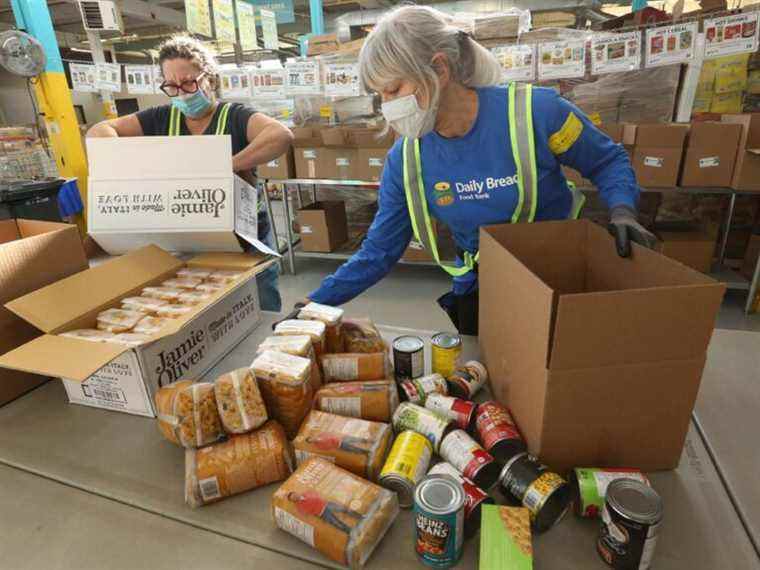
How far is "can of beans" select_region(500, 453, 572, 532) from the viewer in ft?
2.17

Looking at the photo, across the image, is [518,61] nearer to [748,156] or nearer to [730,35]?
[730,35]

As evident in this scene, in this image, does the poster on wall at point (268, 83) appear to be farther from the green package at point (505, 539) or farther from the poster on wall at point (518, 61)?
the green package at point (505, 539)

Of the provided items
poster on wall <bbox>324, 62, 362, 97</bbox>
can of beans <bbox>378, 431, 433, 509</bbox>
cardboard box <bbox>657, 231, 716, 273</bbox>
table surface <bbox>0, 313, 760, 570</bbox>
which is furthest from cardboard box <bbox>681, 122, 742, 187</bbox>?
can of beans <bbox>378, 431, 433, 509</bbox>

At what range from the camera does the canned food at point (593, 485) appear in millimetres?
671

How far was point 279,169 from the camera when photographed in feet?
12.6

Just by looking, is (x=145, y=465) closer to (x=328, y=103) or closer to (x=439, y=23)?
(x=439, y=23)

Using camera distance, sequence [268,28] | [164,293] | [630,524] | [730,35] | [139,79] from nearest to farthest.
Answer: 1. [630,524]
2. [164,293]
3. [730,35]
4. [139,79]
5. [268,28]

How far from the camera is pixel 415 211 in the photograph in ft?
4.30

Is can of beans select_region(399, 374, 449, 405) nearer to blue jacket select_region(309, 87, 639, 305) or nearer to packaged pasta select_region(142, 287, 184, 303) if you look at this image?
blue jacket select_region(309, 87, 639, 305)

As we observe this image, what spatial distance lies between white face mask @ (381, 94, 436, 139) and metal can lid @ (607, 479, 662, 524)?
926 mm

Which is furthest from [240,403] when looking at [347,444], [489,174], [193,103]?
[193,103]

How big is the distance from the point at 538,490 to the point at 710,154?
10.3ft

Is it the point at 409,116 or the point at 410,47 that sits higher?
the point at 410,47

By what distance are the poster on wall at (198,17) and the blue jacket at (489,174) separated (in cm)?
303
